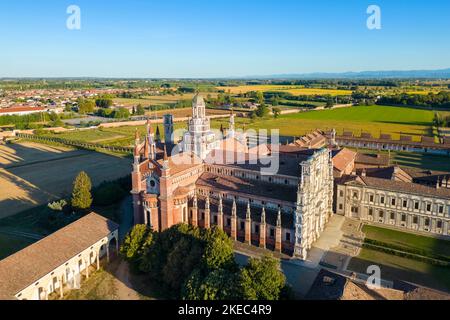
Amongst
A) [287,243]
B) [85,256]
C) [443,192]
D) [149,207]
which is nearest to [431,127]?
[443,192]

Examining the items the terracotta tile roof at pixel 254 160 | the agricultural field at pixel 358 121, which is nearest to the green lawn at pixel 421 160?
the agricultural field at pixel 358 121

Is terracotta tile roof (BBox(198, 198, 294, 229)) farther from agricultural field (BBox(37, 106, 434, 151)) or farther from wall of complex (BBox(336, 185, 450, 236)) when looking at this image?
agricultural field (BBox(37, 106, 434, 151))

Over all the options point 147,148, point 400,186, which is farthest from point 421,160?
point 147,148

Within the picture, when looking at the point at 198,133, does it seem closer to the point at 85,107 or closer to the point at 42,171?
→ the point at 42,171

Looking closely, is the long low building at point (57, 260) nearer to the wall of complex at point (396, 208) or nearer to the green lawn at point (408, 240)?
the wall of complex at point (396, 208)

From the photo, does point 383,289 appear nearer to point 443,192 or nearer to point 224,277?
point 224,277
